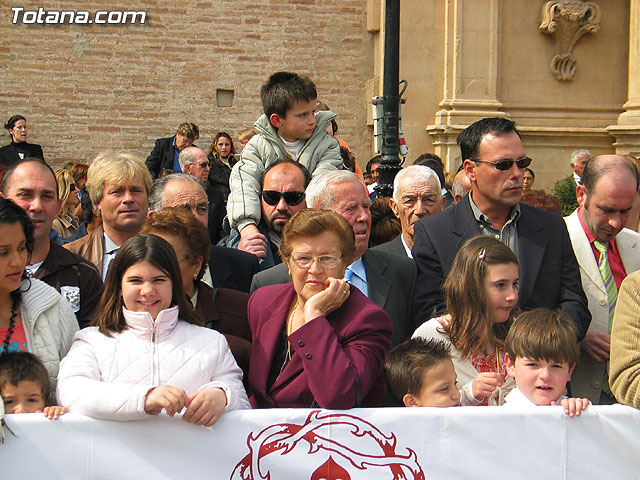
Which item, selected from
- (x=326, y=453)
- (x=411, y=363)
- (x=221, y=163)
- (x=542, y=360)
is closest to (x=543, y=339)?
(x=542, y=360)

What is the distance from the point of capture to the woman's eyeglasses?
146 inches

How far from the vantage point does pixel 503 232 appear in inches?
190

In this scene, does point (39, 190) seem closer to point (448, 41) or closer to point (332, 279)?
point (332, 279)

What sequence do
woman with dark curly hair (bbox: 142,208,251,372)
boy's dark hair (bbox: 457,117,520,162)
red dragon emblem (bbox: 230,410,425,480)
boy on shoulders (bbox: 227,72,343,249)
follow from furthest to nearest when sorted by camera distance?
boy on shoulders (bbox: 227,72,343,249) < boy's dark hair (bbox: 457,117,520,162) < woman with dark curly hair (bbox: 142,208,251,372) < red dragon emblem (bbox: 230,410,425,480)

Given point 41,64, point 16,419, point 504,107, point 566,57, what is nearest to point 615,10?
point 566,57

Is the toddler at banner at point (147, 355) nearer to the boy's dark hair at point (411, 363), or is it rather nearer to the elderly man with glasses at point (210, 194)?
the boy's dark hair at point (411, 363)

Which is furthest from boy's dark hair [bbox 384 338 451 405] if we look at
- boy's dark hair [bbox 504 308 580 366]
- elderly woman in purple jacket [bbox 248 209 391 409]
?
→ boy's dark hair [bbox 504 308 580 366]

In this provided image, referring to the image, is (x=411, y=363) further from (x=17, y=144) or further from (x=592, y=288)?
(x=17, y=144)

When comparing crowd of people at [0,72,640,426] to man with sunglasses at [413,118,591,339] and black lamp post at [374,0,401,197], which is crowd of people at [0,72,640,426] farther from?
black lamp post at [374,0,401,197]

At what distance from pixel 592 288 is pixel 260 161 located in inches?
88.3

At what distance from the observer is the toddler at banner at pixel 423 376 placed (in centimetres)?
377

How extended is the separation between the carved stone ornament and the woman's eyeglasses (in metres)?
11.2

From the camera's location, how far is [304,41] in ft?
47.6

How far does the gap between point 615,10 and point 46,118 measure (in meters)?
9.24
